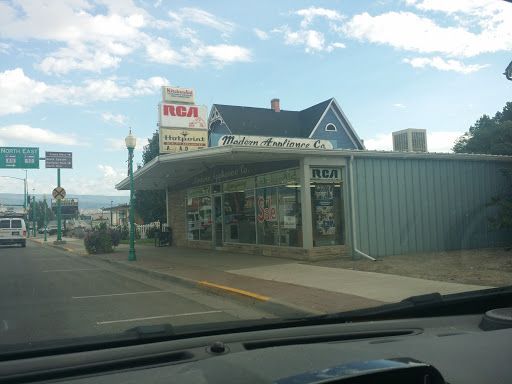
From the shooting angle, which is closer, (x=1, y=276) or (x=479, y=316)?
(x=479, y=316)

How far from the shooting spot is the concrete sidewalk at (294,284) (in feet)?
24.2

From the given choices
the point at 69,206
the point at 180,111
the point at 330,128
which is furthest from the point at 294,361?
the point at 69,206

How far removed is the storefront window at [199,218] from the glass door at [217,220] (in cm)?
52

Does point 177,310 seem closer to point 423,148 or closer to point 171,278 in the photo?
point 171,278

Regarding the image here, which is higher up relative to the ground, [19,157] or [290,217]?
[19,157]

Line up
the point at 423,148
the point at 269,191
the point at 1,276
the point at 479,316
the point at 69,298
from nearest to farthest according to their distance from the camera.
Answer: the point at 479,316 → the point at 69,298 → the point at 1,276 → the point at 269,191 → the point at 423,148

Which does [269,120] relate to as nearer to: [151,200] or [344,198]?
[151,200]

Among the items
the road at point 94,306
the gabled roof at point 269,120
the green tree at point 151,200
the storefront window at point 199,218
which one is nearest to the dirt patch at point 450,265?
the road at point 94,306

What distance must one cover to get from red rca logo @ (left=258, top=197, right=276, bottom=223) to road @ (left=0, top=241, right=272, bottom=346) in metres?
4.77

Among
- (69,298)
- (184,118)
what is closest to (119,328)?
(69,298)

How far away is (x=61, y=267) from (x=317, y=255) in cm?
884

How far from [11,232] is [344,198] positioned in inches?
928

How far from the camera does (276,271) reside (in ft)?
37.3

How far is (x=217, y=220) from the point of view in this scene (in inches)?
744
